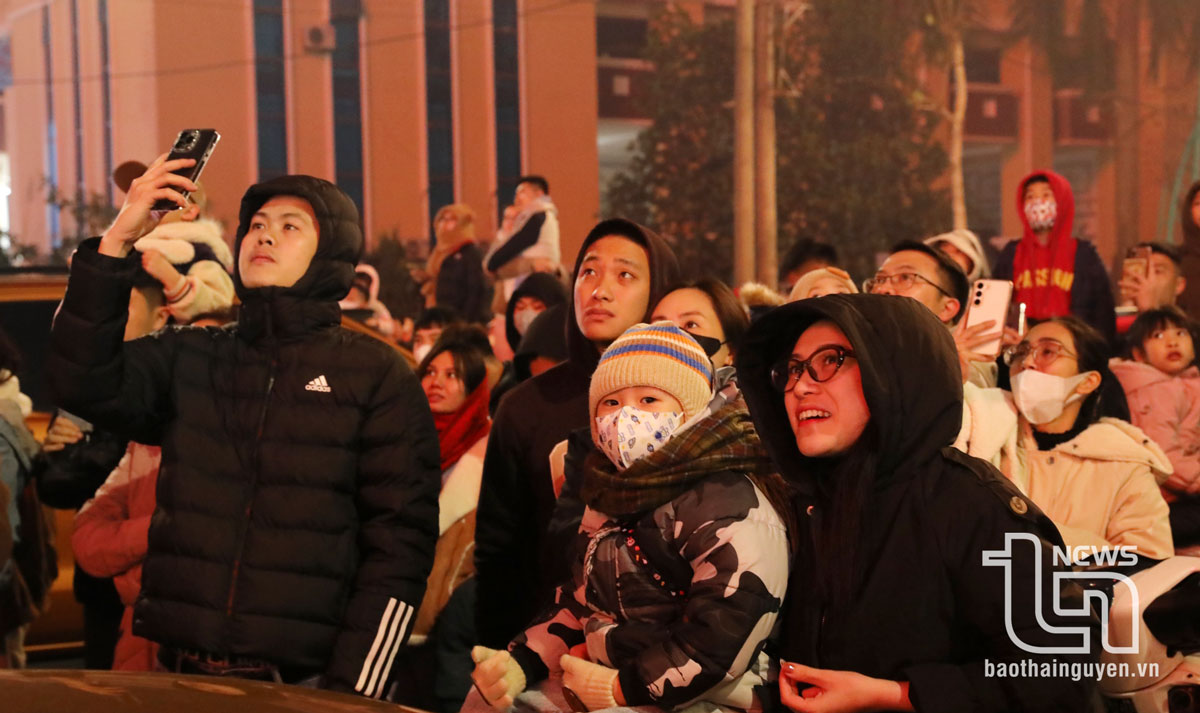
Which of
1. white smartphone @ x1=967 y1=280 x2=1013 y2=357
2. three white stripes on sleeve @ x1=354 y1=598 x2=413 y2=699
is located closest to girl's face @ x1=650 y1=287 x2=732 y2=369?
white smartphone @ x1=967 y1=280 x2=1013 y2=357

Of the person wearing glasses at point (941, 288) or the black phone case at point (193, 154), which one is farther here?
the person wearing glasses at point (941, 288)

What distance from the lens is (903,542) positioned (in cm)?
260

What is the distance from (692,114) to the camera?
16062mm

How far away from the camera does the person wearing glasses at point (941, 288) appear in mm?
4504

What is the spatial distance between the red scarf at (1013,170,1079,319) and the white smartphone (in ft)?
9.46

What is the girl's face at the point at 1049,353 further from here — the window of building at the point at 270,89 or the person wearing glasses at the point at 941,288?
the window of building at the point at 270,89

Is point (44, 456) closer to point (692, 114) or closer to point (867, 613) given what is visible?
point (867, 613)

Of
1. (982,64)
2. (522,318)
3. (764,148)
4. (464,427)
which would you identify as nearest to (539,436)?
(464,427)

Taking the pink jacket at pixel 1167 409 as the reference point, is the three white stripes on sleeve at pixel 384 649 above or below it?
below

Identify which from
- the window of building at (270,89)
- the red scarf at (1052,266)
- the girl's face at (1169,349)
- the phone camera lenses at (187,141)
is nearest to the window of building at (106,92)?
the window of building at (270,89)

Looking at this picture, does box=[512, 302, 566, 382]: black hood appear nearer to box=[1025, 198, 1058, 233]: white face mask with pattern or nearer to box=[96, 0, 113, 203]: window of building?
box=[1025, 198, 1058, 233]: white face mask with pattern

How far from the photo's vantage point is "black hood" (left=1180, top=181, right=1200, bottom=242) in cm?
777

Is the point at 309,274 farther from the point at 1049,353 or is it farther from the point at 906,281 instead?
the point at 1049,353

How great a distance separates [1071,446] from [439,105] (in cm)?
1255
